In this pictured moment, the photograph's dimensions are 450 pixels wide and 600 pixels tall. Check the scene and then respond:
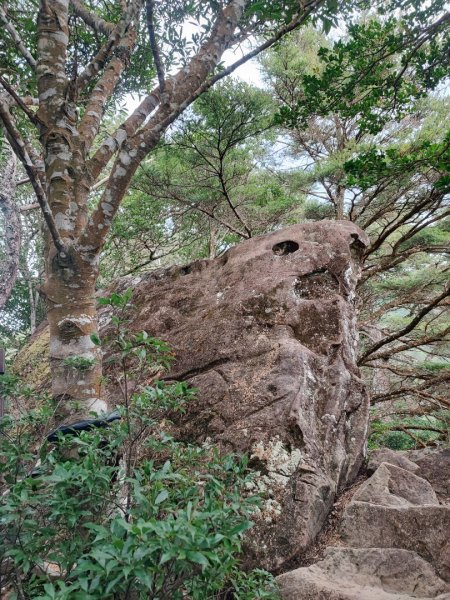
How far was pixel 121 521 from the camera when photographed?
1.20 metres

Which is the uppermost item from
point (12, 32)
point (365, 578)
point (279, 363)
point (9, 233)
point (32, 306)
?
point (9, 233)

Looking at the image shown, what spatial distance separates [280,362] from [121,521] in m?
2.45

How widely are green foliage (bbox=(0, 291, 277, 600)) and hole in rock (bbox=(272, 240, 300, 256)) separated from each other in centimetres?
303

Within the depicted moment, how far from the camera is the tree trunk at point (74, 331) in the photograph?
7.71 feet

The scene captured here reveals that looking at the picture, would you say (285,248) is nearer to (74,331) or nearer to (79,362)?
(74,331)

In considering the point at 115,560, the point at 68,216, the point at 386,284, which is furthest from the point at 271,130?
the point at 115,560

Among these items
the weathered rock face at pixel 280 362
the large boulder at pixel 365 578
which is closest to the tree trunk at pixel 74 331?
the weathered rock face at pixel 280 362

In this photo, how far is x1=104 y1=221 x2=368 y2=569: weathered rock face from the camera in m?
2.90

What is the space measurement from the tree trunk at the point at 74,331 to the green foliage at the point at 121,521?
8.3 inches

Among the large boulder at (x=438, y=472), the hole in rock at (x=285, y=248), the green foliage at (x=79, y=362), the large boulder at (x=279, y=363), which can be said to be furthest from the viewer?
the hole in rock at (x=285, y=248)

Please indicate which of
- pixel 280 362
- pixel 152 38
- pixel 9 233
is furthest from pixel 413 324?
pixel 9 233

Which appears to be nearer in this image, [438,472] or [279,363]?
[279,363]

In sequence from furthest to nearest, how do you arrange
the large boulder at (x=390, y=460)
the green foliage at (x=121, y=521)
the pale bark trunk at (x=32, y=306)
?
the pale bark trunk at (x=32, y=306) → the large boulder at (x=390, y=460) → the green foliage at (x=121, y=521)

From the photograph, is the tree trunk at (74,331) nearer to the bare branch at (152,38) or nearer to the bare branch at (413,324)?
the bare branch at (152,38)
